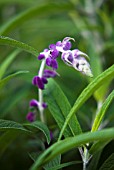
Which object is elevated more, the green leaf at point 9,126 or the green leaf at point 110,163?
the green leaf at point 9,126

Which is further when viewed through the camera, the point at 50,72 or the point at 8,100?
the point at 8,100

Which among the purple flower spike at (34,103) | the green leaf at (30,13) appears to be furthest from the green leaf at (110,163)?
the green leaf at (30,13)

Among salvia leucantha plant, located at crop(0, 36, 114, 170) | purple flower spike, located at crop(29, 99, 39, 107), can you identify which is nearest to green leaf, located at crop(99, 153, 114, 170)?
salvia leucantha plant, located at crop(0, 36, 114, 170)

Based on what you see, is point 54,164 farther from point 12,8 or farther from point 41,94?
point 12,8

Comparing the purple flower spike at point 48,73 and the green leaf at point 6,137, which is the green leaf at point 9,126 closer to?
the green leaf at point 6,137

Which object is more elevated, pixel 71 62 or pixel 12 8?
pixel 12 8

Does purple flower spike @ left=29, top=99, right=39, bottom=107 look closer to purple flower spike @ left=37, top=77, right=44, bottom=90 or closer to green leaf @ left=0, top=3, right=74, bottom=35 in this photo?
purple flower spike @ left=37, top=77, right=44, bottom=90

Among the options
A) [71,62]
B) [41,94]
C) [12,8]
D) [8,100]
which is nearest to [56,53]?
[71,62]
